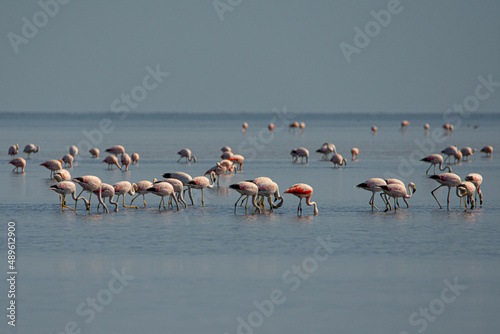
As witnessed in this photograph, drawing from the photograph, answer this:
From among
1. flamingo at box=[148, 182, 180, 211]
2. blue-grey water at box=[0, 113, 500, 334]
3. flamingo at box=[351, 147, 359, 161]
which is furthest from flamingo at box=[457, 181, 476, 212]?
flamingo at box=[351, 147, 359, 161]

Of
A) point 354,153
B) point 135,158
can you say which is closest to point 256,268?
point 135,158

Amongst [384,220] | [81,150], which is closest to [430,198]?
[384,220]

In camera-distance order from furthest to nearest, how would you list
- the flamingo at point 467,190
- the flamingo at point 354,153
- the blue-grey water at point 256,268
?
the flamingo at point 354,153 → the flamingo at point 467,190 → the blue-grey water at point 256,268

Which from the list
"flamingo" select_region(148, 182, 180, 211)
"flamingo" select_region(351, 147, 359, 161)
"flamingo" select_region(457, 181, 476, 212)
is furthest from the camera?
"flamingo" select_region(351, 147, 359, 161)

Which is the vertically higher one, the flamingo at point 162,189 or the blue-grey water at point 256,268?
the flamingo at point 162,189

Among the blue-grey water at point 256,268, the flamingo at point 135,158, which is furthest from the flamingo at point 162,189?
the flamingo at point 135,158

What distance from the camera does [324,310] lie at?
7.71 metres

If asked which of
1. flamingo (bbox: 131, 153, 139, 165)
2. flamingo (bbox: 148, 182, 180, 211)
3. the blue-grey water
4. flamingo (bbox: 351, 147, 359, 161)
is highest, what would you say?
flamingo (bbox: 351, 147, 359, 161)

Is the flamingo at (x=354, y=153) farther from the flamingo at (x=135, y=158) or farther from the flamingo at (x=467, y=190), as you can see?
the flamingo at (x=467, y=190)

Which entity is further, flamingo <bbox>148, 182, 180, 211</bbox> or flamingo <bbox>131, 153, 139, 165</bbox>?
Result: flamingo <bbox>131, 153, 139, 165</bbox>

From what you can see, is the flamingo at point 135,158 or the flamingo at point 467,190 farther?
the flamingo at point 135,158

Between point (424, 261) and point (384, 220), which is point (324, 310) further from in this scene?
point (384, 220)

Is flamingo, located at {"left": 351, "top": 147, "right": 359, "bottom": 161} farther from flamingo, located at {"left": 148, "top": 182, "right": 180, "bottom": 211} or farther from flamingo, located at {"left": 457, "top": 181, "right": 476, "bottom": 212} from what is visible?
flamingo, located at {"left": 148, "top": 182, "right": 180, "bottom": 211}

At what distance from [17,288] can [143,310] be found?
1.84 m
